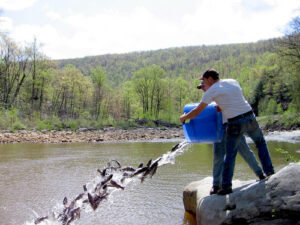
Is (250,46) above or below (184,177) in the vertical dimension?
above

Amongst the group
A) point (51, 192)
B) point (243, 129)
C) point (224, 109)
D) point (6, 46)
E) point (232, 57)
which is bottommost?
point (51, 192)

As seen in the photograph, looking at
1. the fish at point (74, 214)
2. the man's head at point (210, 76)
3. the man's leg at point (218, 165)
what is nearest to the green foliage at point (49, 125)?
the fish at point (74, 214)

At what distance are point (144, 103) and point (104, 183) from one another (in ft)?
189

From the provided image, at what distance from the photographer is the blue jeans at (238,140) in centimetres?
417

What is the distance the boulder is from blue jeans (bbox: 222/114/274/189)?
320mm

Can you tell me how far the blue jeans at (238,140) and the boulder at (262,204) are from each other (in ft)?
1.05

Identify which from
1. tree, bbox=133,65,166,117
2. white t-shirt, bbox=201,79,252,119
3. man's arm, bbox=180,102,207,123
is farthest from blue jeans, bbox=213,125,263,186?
tree, bbox=133,65,166,117

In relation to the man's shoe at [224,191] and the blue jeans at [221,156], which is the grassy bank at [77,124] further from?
the man's shoe at [224,191]

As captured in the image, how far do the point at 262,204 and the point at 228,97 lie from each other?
147 cm

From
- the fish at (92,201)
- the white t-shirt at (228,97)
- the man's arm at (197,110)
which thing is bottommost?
the fish at (92,201)

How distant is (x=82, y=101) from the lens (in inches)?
2564

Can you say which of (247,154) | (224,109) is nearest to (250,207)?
(247,154)

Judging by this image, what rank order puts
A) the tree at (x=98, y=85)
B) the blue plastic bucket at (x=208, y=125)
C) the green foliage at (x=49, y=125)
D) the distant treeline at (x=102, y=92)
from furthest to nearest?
the tree at (x=98, y=85), the green foliage at (x=49, y=125), the distant treeline at (x=102, y=92), the blue plastic bucket at (x=208, y=125)

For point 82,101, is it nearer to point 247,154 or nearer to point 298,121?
point 298,121
